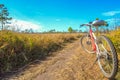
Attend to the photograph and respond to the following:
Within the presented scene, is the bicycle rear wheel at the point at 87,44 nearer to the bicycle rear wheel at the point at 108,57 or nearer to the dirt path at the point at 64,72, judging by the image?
the dirt path at the point at 64,72

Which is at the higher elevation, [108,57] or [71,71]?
[108,57]

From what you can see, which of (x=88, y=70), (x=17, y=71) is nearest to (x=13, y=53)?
(x=17, y=71)

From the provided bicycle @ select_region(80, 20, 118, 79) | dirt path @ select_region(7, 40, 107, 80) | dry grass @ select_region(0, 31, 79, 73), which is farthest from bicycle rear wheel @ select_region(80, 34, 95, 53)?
bicycle @ select_region(80, 20, 118, 79)

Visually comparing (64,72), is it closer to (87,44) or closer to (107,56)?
(107,56)

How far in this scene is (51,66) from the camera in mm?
4465

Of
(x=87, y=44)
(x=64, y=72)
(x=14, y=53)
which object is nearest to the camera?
(x=64, y=72)

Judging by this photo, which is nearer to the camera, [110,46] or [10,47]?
[110,46]

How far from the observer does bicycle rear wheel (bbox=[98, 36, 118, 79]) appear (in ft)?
10.3

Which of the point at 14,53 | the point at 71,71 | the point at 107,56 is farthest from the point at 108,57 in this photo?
the point at 14,53

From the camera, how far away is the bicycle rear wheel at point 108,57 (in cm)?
313

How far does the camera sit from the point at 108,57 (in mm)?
3477

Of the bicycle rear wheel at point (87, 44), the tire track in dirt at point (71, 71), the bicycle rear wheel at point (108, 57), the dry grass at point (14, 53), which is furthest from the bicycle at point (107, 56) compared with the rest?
the dry grass at point (14, 53)

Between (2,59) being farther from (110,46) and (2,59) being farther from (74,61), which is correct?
(110,46)

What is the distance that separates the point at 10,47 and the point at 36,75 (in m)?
1.40
